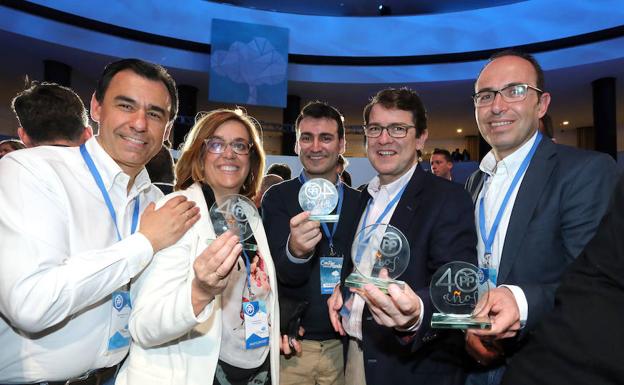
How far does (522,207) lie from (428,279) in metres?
0.50

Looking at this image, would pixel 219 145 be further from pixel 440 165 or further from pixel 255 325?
pixel 440 165

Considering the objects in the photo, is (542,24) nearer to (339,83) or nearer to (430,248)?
(339,83)

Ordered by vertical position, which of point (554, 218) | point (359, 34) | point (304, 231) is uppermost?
point (359, 34)

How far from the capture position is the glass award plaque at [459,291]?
1508 mm

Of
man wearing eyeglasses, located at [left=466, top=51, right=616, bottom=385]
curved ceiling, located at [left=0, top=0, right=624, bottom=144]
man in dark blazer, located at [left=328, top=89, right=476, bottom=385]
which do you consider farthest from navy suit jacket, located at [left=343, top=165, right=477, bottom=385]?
curved ceiling, located at [left=0, top=0, right=624, bottom=144]

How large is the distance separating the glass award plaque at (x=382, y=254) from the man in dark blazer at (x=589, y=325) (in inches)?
33.0

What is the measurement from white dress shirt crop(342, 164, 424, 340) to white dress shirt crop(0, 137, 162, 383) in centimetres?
104

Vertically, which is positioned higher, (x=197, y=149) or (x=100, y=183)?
(x=197, y=149)

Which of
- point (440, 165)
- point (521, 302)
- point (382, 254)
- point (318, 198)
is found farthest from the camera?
point (440, 165)

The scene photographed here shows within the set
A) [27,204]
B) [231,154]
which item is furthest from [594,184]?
[27,204]

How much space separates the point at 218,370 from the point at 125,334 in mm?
440

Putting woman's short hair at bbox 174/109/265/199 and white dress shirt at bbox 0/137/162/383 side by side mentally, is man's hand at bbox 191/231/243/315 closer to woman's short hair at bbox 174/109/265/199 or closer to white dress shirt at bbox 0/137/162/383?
white dress shirt at bbox 0/137/162/383

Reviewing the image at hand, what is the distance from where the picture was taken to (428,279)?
194 cm

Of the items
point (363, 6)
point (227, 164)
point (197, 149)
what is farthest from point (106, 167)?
point (363, 6)
